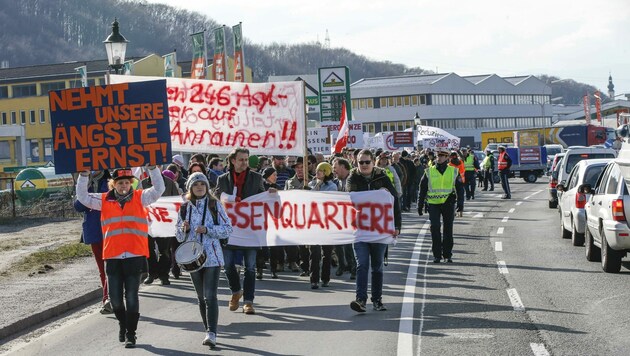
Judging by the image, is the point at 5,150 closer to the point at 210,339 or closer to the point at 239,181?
the point at 239,181

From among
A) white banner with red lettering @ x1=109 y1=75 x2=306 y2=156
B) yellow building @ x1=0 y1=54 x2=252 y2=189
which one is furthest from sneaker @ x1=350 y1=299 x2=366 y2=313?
yellow building @ x1=0 y1=54 x2=252 y2=189

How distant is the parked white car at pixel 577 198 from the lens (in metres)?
19.6

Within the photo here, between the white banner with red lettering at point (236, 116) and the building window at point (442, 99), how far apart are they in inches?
4664

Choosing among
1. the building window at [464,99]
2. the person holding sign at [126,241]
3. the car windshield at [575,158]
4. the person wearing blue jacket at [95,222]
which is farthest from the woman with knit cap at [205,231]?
the building window at [464,99]

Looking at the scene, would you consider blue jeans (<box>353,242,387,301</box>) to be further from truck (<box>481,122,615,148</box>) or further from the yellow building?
the yellow building

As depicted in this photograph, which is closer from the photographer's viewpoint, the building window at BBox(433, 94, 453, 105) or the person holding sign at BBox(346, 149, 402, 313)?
the person holding sign at BBox(346, 149, 402, 313)

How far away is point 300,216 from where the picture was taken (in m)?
14.4

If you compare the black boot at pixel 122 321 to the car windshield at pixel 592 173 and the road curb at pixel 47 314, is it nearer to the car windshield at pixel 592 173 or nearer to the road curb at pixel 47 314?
the road curb at pixel 47 314

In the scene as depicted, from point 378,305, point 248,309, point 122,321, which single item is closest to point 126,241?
point 122,321

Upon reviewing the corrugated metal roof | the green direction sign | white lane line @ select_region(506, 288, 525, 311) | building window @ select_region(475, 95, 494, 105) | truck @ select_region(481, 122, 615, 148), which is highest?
the corrugated metal roof

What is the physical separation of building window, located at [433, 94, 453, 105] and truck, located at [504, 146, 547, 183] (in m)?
72.9

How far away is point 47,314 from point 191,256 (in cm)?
378

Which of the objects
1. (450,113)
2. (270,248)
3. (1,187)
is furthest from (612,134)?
(270,248)

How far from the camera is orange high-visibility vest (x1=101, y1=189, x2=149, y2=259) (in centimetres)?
1085
